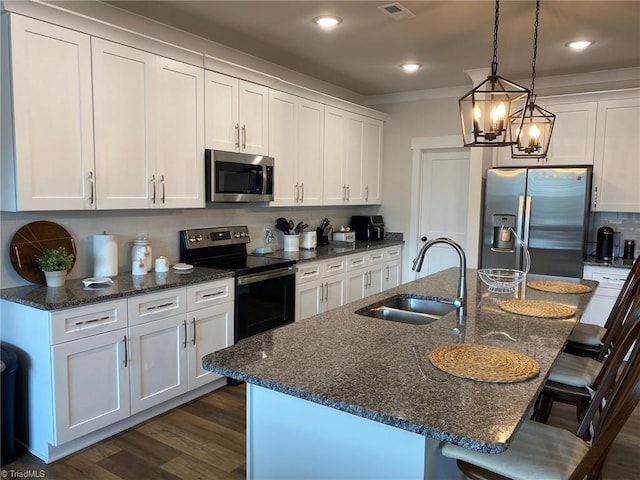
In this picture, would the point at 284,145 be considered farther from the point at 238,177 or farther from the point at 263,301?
the point at 263,301

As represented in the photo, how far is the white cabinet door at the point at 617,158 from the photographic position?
4223 mm

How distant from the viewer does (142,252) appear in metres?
3.19

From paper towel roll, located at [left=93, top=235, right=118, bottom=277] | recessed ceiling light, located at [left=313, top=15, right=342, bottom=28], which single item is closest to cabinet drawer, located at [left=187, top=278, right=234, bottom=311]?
paper towel roll, located at [left=93, top=235, right=118, bottom=277]

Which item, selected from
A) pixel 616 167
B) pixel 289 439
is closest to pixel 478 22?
pixel 616 167

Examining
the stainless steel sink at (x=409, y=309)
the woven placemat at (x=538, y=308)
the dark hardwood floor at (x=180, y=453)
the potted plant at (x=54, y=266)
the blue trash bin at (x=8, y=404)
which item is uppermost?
the potted plant at (x=54, y=266)

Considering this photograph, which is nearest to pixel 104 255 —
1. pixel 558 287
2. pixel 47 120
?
pixel 47 120

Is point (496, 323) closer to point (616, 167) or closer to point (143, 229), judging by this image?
point (143, 229)

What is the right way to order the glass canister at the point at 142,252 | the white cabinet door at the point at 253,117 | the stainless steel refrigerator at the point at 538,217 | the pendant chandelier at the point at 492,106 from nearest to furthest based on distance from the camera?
1. the pendant chandelier at the point at 492,106
2. the glass canister at the point at 142,252
3. the white cabinet door at the point at 253,117
4. the stainless steel refrigerator at the point at 538,217

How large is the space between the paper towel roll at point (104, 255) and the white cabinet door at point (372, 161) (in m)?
3.10

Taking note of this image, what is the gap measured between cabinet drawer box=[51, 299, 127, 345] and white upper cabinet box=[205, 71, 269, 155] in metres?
1.41

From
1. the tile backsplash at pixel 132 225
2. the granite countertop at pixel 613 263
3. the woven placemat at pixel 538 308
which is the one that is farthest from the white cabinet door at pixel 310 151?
the granite countertop at pixel 613 263

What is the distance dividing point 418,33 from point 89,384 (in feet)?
10.4

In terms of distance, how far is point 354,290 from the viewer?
16.0 ft

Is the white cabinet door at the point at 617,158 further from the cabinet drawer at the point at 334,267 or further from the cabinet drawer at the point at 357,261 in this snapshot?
the cabinet drawer at the point at 334,267
